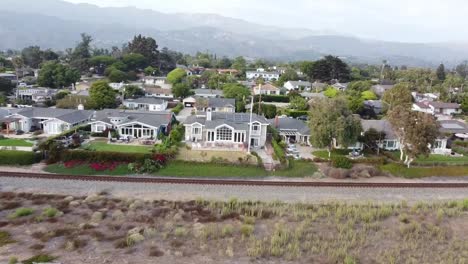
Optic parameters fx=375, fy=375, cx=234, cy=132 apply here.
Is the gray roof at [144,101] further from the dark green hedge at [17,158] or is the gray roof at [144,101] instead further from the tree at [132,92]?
the dark green hedge at [17,158]

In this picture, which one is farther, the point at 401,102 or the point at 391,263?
the point at 401,102

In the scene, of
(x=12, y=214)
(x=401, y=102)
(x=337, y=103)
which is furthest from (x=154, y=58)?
(x=12, y=214)

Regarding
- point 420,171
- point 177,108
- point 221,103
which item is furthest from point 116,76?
point 420,171

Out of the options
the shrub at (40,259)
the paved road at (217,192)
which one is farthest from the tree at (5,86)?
the shrub at (40,259)

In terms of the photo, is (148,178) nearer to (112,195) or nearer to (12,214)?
(112,195)

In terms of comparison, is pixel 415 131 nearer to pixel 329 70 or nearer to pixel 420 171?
pixel 420 171

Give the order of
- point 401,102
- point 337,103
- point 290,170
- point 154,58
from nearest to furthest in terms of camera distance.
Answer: point 290,170 < point 337,103 < point 401,102 < point 154,58

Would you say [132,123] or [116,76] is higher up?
[116,76]
